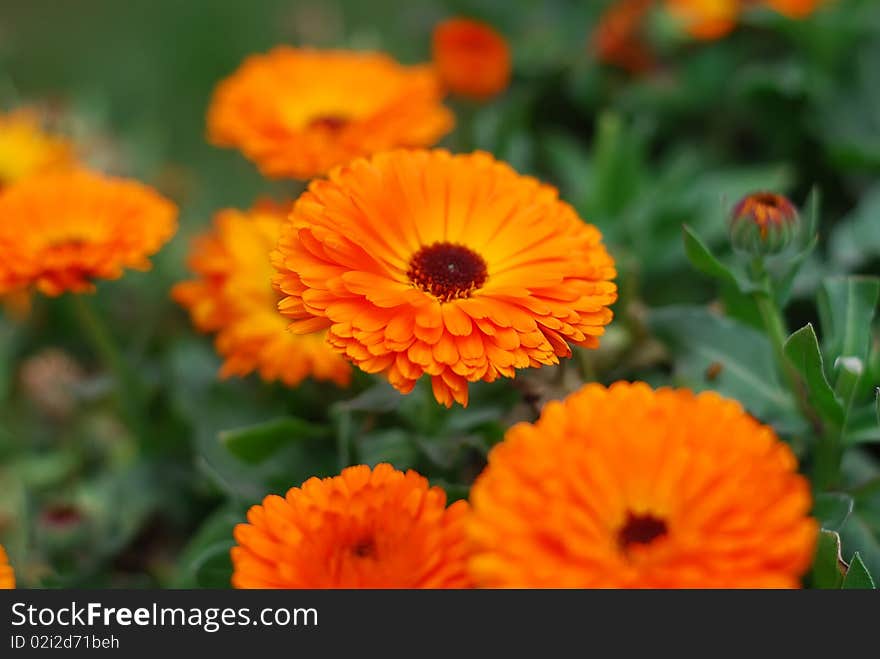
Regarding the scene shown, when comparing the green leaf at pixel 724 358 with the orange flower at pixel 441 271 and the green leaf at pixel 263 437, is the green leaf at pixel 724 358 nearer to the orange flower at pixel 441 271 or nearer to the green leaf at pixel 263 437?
the orange flower at pixel 441 271

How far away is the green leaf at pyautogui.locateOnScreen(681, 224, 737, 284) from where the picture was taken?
942 millimetres

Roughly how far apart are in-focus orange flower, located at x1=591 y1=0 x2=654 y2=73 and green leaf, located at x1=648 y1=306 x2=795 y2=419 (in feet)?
2.39

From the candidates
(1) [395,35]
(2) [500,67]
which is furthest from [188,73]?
(2) [500,67]

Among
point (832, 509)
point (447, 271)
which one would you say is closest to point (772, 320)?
point (832, 509)

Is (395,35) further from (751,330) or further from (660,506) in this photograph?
(660,506)

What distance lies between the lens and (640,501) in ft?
2.25

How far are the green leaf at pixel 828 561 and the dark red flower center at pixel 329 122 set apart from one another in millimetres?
734

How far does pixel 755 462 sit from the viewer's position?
66 centimetres

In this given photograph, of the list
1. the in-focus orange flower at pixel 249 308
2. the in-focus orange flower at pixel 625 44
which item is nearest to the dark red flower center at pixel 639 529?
the in-focus orange flower at pixel 249 308

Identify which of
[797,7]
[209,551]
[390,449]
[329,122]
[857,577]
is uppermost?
[797,7]

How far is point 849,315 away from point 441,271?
426mm

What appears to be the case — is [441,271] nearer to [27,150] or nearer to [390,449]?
[390,449]

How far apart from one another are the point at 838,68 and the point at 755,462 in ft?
3.79

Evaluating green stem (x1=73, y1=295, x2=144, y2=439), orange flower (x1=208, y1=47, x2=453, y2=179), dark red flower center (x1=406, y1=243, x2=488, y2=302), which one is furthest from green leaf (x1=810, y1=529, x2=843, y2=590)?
green stem (x1=73, y1=295, x2=144, y2=439)
